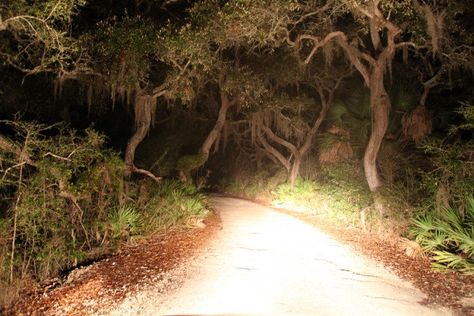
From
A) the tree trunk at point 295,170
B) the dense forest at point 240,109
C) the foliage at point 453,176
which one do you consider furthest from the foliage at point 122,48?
the tree trunk at point 295,170

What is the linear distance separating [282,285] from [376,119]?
665 cm

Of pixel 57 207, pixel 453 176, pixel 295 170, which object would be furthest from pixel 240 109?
pixel 57 207

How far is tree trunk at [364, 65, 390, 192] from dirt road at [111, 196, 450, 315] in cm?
289

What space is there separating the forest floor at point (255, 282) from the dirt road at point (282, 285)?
0.01 meters

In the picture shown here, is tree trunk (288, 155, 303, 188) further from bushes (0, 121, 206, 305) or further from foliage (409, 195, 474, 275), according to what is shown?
bushes (0, 121, 206, 305)

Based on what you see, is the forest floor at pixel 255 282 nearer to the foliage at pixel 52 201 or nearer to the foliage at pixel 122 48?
the foliage at pixel 52 201

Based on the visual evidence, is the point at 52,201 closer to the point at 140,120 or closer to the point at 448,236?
the point at 140,120

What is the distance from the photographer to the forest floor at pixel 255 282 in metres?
5.30

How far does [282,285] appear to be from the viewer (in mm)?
5918

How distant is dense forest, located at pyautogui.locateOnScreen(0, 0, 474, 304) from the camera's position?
7.40 m

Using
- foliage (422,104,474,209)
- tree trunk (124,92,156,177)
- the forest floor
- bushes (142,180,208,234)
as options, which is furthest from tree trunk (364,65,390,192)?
tree trunk (124,92,156,177)

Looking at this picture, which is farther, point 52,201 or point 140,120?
point 140,120

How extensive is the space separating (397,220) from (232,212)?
5.50m

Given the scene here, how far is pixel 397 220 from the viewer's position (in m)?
9.19
